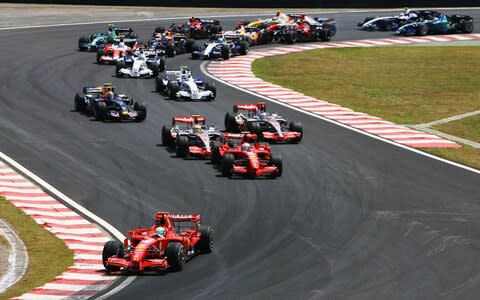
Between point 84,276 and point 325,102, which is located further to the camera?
point 325,102

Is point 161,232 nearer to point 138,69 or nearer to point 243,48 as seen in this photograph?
point 138,69

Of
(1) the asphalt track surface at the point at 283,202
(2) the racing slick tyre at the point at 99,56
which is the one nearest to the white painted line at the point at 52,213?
(1) the asphalt track surface at the point at 283,202

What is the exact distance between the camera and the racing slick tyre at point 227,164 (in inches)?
1414

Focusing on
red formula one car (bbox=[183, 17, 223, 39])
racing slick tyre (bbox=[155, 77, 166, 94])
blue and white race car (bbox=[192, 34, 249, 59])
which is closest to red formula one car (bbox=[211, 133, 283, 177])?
racing slick tyre (bbox=[155, 77, 166, 94])

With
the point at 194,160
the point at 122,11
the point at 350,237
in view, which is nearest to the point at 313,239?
the point at 350,237

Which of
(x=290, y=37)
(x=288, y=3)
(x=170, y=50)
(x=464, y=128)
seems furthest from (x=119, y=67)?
(x=288, y=3)

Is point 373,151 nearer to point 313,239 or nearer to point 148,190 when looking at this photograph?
point 148,190

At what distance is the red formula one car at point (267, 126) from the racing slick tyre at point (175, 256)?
15559mm

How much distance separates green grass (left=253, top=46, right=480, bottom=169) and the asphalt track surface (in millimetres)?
4585

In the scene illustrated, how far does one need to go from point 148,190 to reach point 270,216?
4.78 m

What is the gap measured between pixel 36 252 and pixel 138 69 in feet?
96.2

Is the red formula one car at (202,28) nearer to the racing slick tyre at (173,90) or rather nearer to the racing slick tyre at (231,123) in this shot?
the racing slick tyre at (173,90)

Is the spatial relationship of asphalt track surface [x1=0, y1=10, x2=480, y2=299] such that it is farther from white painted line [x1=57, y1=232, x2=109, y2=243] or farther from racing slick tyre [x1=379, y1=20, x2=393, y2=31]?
racing slick tyre [x1=379, y1=20, x2=393, y2=31]

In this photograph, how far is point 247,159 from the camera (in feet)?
118
